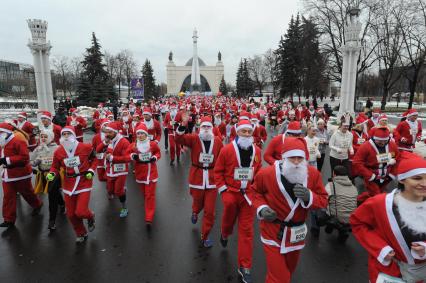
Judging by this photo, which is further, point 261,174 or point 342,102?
point 342,102

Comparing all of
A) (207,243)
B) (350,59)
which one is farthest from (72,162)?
(350,59)

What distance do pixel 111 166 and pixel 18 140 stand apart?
5.44ft

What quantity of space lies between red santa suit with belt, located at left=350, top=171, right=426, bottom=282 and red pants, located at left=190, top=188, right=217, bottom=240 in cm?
238

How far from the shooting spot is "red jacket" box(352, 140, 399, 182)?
15.6 feet

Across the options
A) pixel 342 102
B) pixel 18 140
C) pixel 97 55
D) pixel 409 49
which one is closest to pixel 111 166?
pixel 18 140

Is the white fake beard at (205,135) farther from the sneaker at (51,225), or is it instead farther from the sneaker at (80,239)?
the sneaker at (51,225)

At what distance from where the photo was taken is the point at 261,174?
9.73 ft

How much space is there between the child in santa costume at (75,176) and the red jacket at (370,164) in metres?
4.39

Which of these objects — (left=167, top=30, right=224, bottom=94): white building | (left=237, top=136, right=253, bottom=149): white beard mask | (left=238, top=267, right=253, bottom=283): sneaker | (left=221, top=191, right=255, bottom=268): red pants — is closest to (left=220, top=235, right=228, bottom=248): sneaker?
(left=221, top=191, right=255, bottom=268): red pants

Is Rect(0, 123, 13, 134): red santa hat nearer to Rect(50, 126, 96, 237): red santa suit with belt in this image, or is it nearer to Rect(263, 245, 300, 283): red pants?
Rect(50, 126, 96, 237): red santa suit with belt

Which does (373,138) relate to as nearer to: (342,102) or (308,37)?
(342,102)

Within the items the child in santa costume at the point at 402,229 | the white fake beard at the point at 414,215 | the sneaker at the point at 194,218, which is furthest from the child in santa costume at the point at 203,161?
the white fake beard at the point at 414,215

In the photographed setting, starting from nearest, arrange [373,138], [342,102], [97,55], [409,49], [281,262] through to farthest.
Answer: [281,262] → [373,138] → [342,102] → [409,49] → [97,55]

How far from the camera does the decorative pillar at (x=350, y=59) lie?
19.3m
